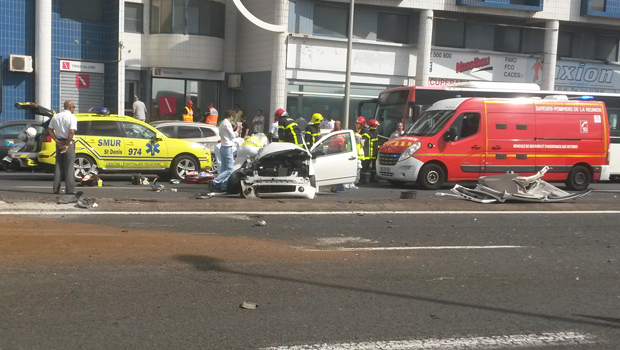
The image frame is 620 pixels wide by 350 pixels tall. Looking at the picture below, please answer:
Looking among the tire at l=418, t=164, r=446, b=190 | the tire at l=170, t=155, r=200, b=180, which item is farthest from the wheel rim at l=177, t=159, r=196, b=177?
the tire at l=418, t=164, r=446, b=190

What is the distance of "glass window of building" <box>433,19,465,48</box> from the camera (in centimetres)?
3188

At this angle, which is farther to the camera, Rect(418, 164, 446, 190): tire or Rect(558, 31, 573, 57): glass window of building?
Rect(558, 31, 573, 57): glass window of building

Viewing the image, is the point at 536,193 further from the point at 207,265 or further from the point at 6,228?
the point at 6,228

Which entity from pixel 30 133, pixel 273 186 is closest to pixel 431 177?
pixel 273 186

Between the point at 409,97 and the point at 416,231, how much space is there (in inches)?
500

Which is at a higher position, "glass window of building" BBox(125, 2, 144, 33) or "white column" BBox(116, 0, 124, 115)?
"glass window of building" BBox(125, 2, 144, 33)

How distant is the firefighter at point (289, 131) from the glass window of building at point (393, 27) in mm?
15693

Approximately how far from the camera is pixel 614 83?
115 ft

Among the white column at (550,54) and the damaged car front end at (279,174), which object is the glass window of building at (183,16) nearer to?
the white column at (550,54)

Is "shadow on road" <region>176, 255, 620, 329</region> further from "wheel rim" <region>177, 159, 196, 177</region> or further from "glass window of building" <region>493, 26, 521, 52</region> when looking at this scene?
"glass window of building" <region>493, 26, 521, 52</region>

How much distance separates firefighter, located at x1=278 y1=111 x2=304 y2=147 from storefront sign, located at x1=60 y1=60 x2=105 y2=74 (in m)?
14.6

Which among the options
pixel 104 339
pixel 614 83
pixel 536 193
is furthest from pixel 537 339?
pixel 614 83

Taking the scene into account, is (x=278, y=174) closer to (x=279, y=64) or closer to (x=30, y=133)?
(x=30, y=133)

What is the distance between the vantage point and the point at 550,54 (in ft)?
107
